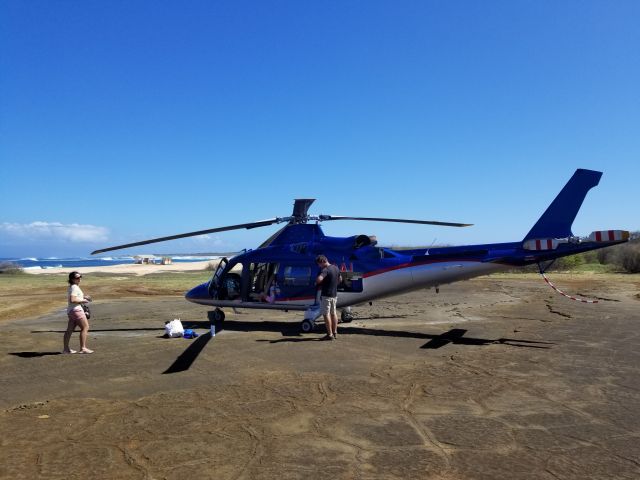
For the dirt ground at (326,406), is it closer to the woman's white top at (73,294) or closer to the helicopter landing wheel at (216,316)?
the woman's white top at (73,294)

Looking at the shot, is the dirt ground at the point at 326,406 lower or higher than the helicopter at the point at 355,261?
lower

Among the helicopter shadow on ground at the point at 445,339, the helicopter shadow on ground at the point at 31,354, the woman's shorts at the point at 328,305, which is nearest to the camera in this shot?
the helicopter shadow on ground at the point at 31,354

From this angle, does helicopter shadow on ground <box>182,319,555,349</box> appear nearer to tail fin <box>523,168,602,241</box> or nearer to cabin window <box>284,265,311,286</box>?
cabin window <box>284,265,311,286</box>

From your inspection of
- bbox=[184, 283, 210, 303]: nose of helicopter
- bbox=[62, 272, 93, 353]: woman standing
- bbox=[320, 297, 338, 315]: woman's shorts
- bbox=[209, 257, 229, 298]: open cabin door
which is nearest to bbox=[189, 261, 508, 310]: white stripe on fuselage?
bbox=[320, 297, 338, 315]: woman's shorts

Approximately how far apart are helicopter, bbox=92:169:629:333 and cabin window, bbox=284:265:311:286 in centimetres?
3

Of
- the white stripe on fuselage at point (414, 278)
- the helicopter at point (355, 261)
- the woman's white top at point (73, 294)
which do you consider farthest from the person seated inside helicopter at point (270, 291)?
the woman's white top at point (73, 294)

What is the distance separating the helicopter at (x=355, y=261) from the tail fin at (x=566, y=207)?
0.8 inches

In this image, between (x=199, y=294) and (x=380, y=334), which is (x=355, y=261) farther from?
(x=199, y=294)

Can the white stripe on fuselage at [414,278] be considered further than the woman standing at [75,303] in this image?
Yes

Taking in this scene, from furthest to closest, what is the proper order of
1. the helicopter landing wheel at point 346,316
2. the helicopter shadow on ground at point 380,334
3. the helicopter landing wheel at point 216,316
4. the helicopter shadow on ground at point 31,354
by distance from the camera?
the helicopter landing wheel at point 346,316 < the helicopter landing wheel at point 216,316 < the helicopter shadow on ground at point 380,334 < the helicopter shadow on ground at point 31,354

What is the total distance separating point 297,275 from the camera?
43.1 feet

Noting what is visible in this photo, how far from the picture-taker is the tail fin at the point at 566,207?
1081 centimetres

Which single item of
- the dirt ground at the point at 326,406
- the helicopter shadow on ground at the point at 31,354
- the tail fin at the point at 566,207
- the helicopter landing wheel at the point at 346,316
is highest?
the tail fin at the point at 566,207

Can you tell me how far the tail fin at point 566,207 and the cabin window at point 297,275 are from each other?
19.4 ft
